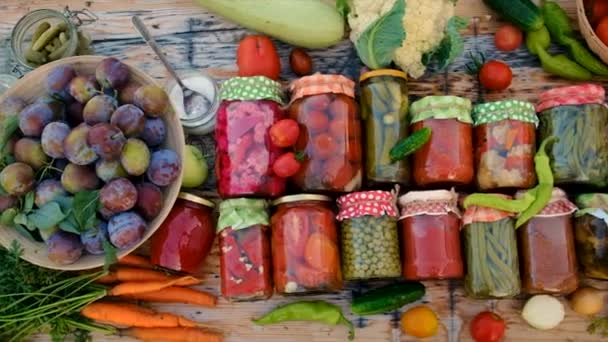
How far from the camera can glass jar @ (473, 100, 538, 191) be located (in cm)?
146

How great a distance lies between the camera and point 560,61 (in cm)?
158

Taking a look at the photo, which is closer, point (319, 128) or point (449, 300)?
point (319, 128)

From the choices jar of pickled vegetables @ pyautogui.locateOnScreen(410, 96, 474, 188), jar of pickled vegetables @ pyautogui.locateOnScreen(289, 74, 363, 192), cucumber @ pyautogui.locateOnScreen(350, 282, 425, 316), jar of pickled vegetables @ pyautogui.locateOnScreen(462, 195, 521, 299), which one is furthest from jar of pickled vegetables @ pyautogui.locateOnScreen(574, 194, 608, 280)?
jar of pickled vegetables @ pyautogui.locateOnScreen(289, 74, 363, 192)

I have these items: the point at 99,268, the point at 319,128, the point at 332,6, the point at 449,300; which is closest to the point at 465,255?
the point at 449,300

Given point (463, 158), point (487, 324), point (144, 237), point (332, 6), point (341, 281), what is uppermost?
point (332, 6)

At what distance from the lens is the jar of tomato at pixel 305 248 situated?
144cm

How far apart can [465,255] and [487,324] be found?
159 millimetres

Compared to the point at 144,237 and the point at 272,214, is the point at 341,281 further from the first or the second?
the point at 144,237

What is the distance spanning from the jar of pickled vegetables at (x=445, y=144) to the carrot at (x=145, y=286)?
1.88 feet

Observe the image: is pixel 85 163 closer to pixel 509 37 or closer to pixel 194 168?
pixel 194 168

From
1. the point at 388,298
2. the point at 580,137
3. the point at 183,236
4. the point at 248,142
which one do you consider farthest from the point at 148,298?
the point at 580,137

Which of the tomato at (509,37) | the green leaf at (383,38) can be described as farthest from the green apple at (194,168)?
the tomato at (509,37)

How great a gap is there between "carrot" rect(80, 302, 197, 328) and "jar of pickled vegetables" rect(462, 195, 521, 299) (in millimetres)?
645

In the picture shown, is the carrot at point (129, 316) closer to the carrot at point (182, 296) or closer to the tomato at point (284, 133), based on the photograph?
the carrot at point (182, 296)
